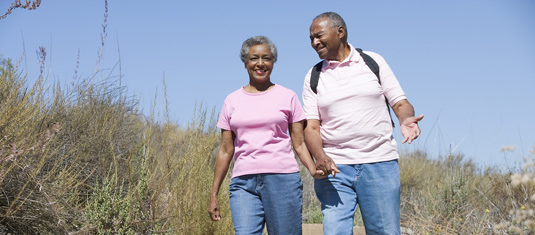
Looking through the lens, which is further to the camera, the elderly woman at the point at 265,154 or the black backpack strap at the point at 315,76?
the black backpack strap at the point at 315,76

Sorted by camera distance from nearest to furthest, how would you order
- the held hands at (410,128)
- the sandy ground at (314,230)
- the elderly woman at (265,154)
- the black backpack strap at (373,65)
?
the held hands at (410,128) < the elderly woman at (265,154) < the black backpack strap at (373,65) < the sandy ground at (314,230)

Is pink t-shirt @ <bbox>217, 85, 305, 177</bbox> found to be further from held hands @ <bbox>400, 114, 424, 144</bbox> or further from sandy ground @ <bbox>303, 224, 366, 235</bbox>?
sandy ground @ <bbox>303, 224, 366, 235</bbox>

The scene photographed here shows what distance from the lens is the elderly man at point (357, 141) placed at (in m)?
3.53

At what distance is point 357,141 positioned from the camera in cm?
355

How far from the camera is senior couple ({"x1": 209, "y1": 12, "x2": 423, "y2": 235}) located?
11.5ft

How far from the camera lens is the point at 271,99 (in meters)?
3.65

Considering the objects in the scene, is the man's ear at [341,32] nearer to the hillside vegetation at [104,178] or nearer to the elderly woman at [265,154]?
the elderly woman at [265,154]

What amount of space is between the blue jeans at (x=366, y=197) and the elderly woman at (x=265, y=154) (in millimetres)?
187

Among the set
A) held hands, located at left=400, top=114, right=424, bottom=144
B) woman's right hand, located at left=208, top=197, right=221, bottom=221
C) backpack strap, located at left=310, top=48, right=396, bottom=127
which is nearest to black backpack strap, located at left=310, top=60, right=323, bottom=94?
backpack strap, located at left=310, top=48, right=396, bottom=127

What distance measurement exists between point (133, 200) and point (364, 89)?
2531 millimetres

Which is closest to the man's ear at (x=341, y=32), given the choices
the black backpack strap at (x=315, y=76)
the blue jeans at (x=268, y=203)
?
the black backpack strap at (x=315, y=76)

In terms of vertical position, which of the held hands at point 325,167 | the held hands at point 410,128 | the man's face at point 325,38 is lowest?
the held hands at point 325,167

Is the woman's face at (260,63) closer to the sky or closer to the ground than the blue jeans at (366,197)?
closer to the sky

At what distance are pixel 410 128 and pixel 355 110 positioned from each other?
35 centimetres
